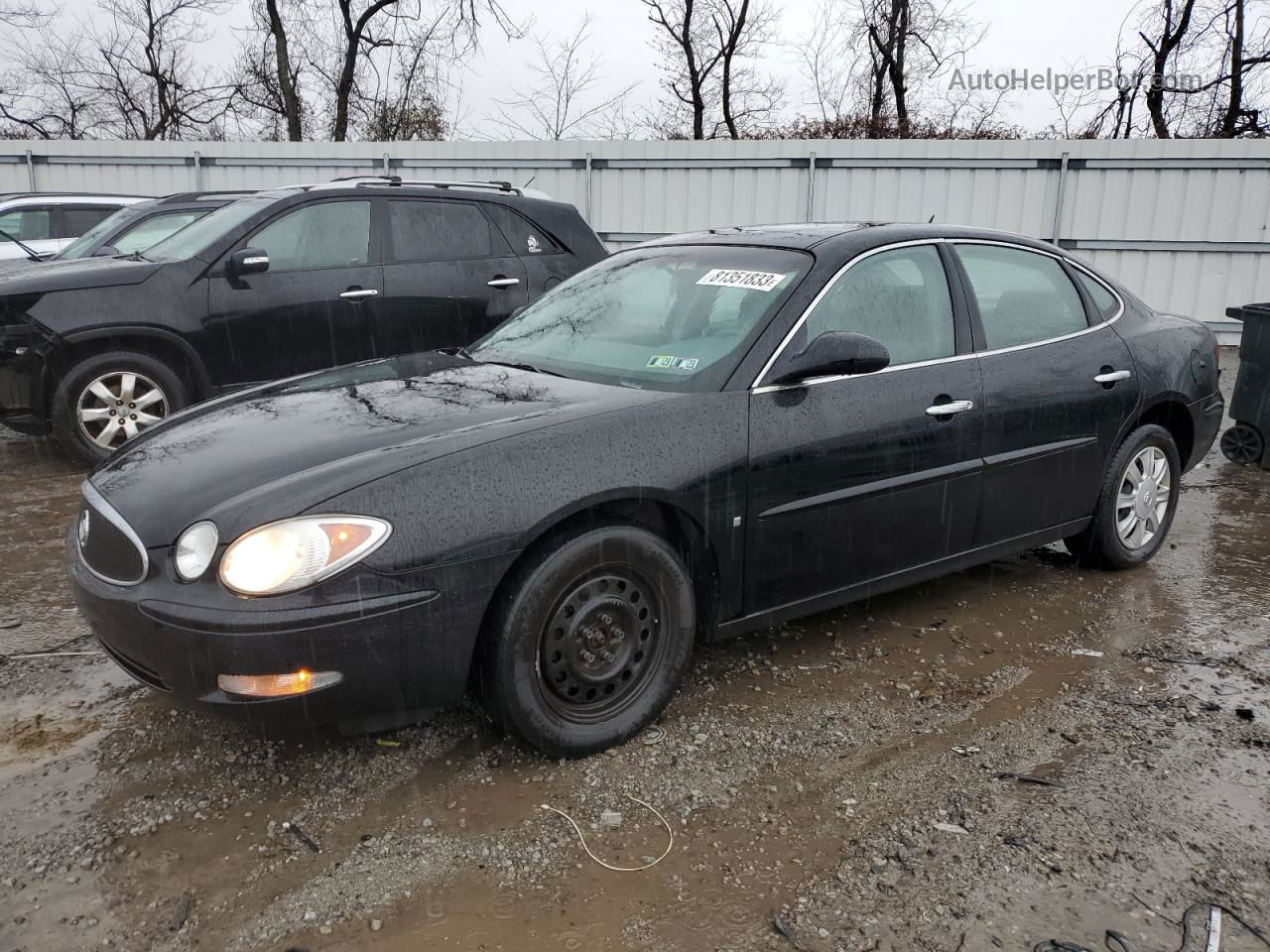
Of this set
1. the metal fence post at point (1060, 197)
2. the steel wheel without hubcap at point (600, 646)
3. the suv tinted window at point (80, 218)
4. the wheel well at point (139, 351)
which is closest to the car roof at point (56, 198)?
the suv tinted window at point (80, 218)

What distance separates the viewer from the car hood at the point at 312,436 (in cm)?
257

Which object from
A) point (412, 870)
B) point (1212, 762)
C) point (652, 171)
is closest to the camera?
point (412, 870)

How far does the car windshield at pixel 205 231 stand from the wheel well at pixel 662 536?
4.36m

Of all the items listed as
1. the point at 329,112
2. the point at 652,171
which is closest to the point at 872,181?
the point at 652,171

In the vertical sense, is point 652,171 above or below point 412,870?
above

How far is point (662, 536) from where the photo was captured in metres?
3.06

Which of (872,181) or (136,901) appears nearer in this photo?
(136,901)

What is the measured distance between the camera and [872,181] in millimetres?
13188

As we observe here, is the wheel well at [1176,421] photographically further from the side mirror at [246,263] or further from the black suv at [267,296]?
the side mirror at [246,263]

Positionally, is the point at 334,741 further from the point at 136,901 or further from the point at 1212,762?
the point at 1212,762

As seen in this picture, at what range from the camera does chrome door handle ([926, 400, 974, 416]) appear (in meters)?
3.61

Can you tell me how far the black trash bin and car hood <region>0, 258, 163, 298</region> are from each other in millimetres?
6989

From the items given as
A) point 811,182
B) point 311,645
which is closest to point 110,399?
point 311,645

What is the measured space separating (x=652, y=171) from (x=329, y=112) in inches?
619
